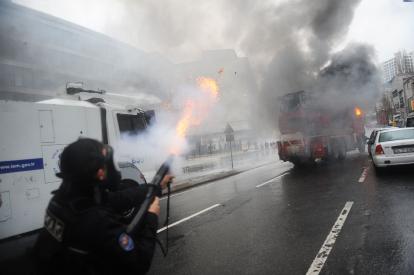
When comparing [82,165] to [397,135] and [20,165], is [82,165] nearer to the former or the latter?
[20,165]

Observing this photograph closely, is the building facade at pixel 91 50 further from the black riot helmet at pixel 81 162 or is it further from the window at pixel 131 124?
the black riot helmet at pixel 81 162

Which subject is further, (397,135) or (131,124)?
(397,135)

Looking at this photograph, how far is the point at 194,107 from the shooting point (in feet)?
31.4

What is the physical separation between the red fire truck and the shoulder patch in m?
13.6

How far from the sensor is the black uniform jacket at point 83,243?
1.62m

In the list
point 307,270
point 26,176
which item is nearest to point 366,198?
point 307,270

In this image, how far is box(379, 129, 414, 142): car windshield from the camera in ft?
32.5

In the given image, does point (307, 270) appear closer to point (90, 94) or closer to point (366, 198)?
point (366, 198)

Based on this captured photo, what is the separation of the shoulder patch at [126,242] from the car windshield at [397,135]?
10.3m

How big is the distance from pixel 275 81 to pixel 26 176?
15091mm

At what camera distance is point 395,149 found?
958cm

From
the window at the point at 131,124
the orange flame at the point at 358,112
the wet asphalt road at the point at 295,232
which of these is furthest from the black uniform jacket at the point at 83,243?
the orange flame at the point at 358,112

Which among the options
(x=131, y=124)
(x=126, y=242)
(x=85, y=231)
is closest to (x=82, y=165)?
(x=85, y=231)

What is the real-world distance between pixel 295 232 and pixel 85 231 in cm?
440
